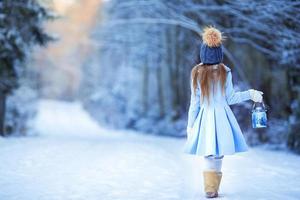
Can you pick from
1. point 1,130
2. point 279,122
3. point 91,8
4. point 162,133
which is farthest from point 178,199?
point 91,8

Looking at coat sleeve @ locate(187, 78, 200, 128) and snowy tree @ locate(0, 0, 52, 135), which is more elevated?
snowy tree @ locate(0, 0, 52, 135)

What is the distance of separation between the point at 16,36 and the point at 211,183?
39.1 feet

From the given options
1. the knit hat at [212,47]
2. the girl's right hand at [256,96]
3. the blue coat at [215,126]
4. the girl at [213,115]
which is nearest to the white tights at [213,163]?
the girl at [213,115]

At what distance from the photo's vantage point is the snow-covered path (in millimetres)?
7051

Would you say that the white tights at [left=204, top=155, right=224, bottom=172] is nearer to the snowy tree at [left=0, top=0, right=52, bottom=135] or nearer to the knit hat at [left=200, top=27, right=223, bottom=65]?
the knit hat at [left=200, top=27, right=223, bottom=65]

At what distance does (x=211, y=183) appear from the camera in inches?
266

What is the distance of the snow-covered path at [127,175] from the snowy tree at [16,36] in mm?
5365

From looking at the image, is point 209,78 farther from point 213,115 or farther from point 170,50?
point 170,50

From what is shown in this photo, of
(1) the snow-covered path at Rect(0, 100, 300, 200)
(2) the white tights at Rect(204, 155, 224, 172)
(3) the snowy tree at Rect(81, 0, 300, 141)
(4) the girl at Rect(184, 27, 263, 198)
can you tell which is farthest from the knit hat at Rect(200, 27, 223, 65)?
(3) the snowy tree at Rect(81, 0, 300, 141)

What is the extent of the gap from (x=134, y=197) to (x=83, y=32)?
59901 millimetres

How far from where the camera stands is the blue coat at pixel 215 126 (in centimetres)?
675

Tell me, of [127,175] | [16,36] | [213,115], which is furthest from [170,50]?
[213,115]

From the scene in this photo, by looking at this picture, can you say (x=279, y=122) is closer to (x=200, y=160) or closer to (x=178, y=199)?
(x=200, y=160)

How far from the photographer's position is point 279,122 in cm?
1623
